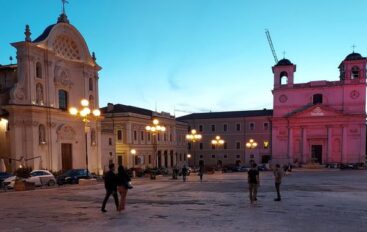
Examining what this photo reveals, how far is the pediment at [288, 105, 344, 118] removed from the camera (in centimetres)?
6247

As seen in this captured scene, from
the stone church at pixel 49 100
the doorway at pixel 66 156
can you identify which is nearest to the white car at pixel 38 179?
the stone church at pixel 49 100

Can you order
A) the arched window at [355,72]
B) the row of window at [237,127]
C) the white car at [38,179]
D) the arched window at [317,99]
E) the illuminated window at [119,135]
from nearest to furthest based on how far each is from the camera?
the white car at [38,179], the illuminated window at [119,135], the arched window at [355,72], the arched window at [317,99], the row of window at [237,127]

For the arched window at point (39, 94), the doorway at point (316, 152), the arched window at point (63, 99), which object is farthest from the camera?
the doorway at point (316, 152)

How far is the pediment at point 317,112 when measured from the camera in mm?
62469

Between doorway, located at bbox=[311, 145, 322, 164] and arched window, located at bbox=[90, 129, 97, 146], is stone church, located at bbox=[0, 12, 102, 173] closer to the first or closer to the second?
arched window, located at bbox=[90, 129, 97, 146]

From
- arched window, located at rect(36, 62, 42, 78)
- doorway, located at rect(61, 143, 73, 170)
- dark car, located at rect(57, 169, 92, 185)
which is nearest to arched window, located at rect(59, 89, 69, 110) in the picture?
arched window, located at rect(36, 62, 42, 78)

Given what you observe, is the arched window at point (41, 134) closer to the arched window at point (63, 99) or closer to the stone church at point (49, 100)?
the stone church at point (49, 100)

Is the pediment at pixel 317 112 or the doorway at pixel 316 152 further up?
the pediment at pixel 317 112

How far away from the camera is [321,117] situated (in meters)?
63.1

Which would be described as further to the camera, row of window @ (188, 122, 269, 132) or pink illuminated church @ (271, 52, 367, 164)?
row of window @ (188, 122, 269, 132)

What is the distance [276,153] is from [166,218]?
59382mm

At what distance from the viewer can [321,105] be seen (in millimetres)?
62938

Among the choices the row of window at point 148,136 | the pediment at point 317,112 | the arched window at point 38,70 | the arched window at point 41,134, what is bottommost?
the row of window at point 148,136

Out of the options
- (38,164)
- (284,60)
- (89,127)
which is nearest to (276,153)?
(284,60)
